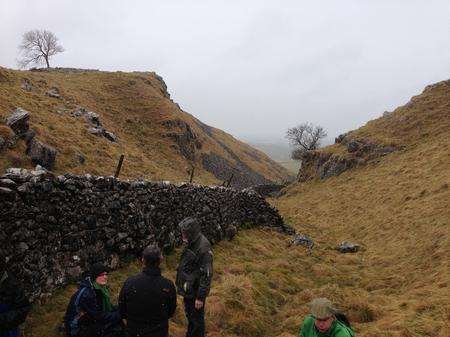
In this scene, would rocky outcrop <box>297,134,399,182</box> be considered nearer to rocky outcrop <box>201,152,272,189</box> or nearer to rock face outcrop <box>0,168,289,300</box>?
rocky outcrop <box>201,152,272,189</box>

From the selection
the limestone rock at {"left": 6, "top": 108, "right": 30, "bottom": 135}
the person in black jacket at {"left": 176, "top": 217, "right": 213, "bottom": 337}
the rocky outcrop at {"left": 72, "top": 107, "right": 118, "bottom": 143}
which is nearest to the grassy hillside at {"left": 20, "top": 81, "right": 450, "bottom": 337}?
the person in black jacket at {"left": 176, "top": 217, "right": 213, "bottom": 337}

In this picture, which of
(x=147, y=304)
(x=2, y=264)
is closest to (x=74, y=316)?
(x=2, y=264)

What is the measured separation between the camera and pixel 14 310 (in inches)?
260

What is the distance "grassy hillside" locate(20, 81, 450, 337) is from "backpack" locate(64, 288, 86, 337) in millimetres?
1026

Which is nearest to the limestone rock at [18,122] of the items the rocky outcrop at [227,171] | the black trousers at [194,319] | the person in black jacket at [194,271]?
the person in black jacket at [194,271]

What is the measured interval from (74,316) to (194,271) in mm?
2253

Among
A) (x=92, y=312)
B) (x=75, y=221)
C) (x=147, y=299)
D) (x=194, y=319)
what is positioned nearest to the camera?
(x=147, y=299)

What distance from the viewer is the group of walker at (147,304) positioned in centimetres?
594

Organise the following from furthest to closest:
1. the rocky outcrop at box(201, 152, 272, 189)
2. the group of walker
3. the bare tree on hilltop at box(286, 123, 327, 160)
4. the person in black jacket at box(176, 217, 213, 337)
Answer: the bare tree on hilltop at box(286, 123, 327, 160), the rocky outcrop at box(201, 152, 272, 189), the person in black jacket at box(176, 217, 213, 337), the group of walker

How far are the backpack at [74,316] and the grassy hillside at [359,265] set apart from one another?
103 cm

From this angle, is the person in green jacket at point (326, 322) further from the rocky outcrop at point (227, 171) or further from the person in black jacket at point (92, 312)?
the rocky outcrop at point (227, 171)

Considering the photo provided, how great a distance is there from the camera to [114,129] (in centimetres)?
4534

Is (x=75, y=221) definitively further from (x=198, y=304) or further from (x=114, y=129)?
(x=114, y=129)

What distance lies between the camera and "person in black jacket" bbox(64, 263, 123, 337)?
737cm
